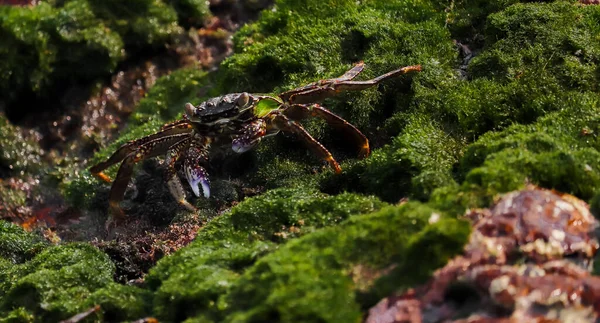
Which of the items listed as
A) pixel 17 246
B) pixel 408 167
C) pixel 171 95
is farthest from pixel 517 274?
pixel 171 95

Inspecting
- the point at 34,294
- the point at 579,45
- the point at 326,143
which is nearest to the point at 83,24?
the point at 326,143

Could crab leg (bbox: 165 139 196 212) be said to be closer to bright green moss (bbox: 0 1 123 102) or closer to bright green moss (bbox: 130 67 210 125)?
A: bright green moss (bbox: 130 67 210 125)

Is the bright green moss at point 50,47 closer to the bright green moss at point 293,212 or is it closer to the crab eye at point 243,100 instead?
the crab eye at point 243,100

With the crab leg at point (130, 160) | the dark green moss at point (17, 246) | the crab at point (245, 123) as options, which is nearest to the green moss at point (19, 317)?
the dark green moss at point (17, 246)

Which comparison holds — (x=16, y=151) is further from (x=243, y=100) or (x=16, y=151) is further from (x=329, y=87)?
(x=329, y=87)

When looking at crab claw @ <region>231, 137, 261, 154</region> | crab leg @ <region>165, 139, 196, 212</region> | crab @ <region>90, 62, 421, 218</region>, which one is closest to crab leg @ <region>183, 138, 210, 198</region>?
crab @ <region>90, 62, 421, 218</region>

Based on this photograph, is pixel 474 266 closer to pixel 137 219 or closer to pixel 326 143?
pixel 326 143

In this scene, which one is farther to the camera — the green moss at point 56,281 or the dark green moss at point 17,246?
the dark green moss at point 17,246
